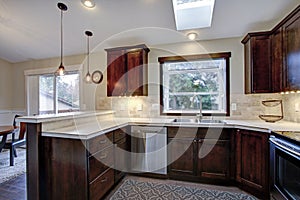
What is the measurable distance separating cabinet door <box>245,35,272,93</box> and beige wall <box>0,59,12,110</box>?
5618 mm

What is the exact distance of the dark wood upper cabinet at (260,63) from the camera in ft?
8.63

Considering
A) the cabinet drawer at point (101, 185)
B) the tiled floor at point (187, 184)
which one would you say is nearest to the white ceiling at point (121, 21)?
the cabinet drawer at point (101, 185)

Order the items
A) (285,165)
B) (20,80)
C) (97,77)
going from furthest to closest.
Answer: (20,80), (97,77), (285,165)

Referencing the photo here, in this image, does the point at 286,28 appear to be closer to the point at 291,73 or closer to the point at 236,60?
the point at 291,73

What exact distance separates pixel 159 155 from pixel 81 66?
2645 millimetres

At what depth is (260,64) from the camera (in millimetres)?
2670

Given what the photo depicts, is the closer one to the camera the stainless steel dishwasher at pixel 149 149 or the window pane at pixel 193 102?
the stainless steel dishwasher at pixel 149 149

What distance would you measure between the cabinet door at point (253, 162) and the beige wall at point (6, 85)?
561cm

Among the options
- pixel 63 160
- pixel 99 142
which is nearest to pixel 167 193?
pixel 99 142

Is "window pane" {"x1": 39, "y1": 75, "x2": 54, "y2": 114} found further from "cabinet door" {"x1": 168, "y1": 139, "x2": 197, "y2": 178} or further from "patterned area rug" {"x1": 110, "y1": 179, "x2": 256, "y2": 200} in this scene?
"cabinet door" {"x1": 168, "y1": 139, "x2": 197, "y2": 178}

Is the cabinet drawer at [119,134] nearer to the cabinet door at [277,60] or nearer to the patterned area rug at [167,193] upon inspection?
the patterned area rug at [167,193]

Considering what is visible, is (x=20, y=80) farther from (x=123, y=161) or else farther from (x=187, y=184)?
(x=187, y=184)

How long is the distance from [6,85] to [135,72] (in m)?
3.95

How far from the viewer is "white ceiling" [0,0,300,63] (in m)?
2.47
